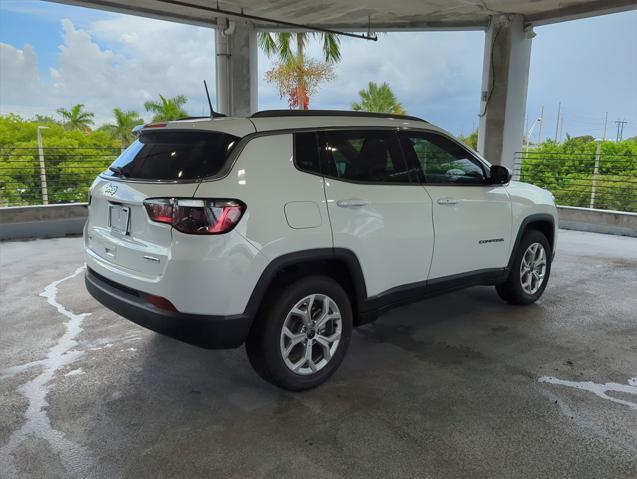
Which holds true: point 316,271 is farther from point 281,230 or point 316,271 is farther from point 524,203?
point 524,203

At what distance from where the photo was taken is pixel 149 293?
8.34 ft

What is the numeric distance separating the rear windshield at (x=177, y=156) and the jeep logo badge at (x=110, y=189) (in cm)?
8

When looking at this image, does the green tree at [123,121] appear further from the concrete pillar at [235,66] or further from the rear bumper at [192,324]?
the rear bumper at [192,324]

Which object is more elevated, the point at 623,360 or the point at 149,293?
the point at 149,293

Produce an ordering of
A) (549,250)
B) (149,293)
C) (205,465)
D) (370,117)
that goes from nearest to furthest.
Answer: (205,465) < (149,293) < (370,117) < (549,250)

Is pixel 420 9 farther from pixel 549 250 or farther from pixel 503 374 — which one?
pixel 503 374

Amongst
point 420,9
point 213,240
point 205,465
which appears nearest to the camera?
point 205,465

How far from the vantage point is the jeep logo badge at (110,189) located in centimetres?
282

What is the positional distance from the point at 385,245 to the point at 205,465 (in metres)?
1.60

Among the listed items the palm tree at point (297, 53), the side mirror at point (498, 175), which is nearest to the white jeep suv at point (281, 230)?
the side mirror at point (498, 175)

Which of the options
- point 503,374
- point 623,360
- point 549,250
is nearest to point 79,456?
point 503,374

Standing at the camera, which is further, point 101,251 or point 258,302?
point 101,251

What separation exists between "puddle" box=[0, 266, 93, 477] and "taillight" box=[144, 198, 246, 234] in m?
1.14

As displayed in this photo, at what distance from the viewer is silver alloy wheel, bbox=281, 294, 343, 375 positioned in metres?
2.80
